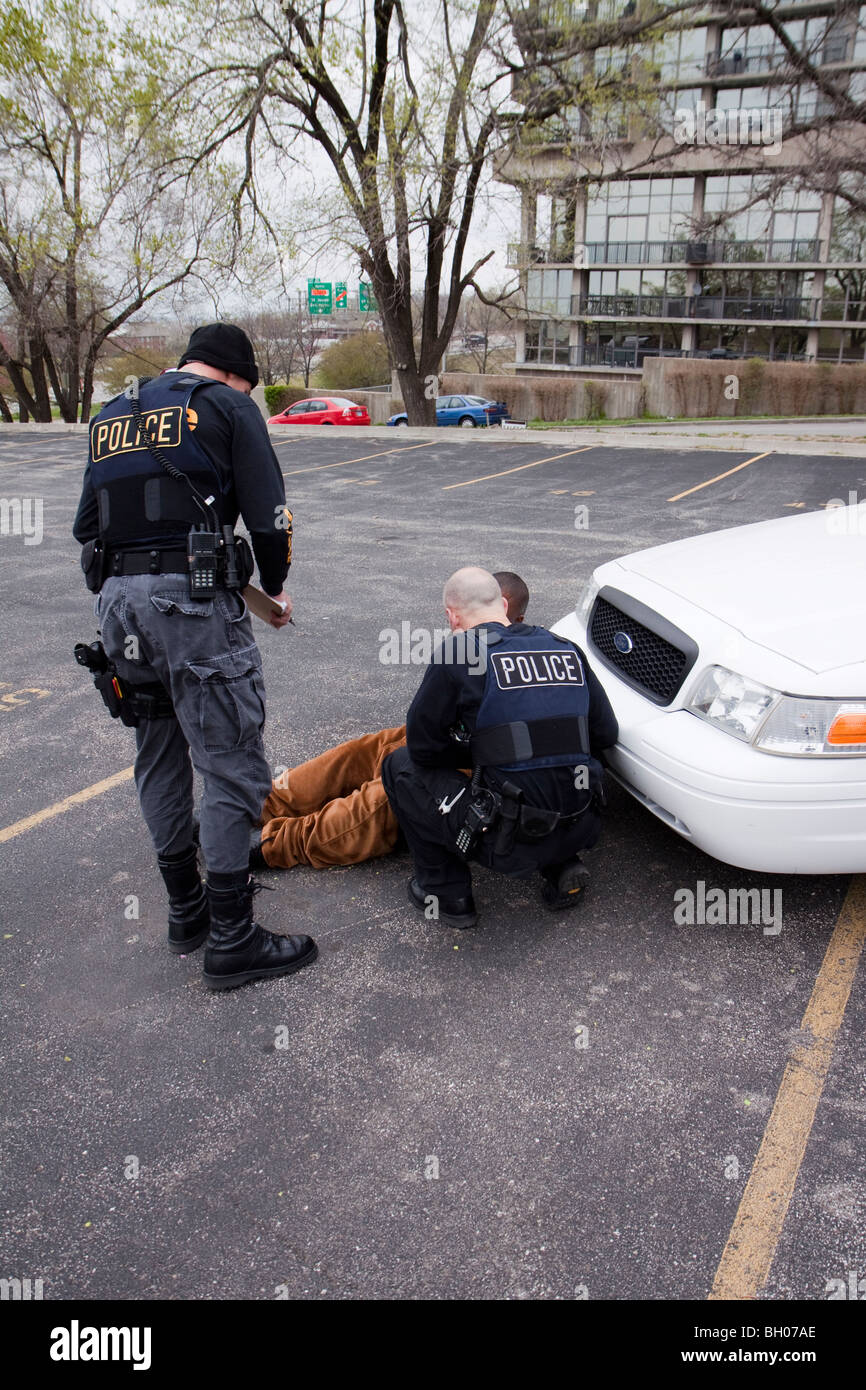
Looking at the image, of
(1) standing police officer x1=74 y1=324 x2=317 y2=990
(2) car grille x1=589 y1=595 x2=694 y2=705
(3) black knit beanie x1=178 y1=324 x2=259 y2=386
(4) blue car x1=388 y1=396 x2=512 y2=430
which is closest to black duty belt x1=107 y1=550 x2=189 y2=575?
(1) standing police officer x1=74 y1=324 x2=317 y2=990

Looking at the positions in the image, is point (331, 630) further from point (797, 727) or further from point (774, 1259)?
point (774, 1259)

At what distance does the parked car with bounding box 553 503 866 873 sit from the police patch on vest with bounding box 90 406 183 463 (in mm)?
1796

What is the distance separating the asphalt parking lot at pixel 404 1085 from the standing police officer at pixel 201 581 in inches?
14.6

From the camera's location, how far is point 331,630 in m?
6.58

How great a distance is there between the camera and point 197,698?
2750 mm

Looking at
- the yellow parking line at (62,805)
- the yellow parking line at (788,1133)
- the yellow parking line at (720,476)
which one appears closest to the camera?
the yellow parking line at (788,1133)

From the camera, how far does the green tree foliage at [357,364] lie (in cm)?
5106

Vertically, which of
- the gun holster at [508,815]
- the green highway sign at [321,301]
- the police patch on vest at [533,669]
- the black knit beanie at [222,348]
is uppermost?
the green highway sign at [321,301]

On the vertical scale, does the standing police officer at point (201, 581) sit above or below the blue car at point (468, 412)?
below

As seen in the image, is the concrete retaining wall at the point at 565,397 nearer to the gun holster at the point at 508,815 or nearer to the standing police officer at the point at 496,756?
the standing police officer at the point at 496,756

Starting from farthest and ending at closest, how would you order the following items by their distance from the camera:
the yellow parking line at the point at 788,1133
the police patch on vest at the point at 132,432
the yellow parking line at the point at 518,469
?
the yellow parking line at the point at 518,469, the police patch on vest at the point at 132,432, the yellow parking line at the point at 788,1133

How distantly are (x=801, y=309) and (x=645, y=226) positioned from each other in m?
8.42

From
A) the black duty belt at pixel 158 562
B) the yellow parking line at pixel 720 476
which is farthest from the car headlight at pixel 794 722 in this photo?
the yellow parking line at pixel 720 476
